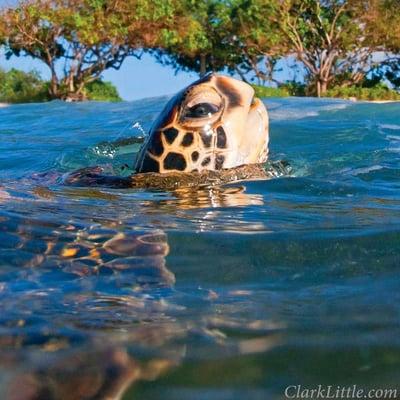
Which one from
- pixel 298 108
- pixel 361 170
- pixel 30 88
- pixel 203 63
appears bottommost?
pixel 361 170

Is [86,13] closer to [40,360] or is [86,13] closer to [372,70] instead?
[372,70]

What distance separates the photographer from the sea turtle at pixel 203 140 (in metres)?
3.17

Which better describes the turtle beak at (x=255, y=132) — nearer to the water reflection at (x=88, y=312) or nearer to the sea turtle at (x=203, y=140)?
the sea turtle at (x=203, y=140)

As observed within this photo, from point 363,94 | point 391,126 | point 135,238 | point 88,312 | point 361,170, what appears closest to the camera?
point 88,312

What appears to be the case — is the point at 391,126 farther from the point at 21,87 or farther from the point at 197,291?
the point at 21,87

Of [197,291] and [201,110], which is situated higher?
[201,110]

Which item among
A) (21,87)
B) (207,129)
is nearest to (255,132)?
(207,129)

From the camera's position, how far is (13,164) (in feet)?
18.0

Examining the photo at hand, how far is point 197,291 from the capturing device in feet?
4.83

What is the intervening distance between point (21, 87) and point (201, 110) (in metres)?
25.1

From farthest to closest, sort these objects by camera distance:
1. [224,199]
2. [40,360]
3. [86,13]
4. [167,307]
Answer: [86,13], [224,199], [167,307], [40,360]

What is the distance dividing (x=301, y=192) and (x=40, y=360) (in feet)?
6.76

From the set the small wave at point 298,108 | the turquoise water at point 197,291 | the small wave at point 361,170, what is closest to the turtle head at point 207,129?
the turquoise water at point 197,291

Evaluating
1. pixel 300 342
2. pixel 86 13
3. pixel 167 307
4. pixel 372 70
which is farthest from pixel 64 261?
pixel 372 70
